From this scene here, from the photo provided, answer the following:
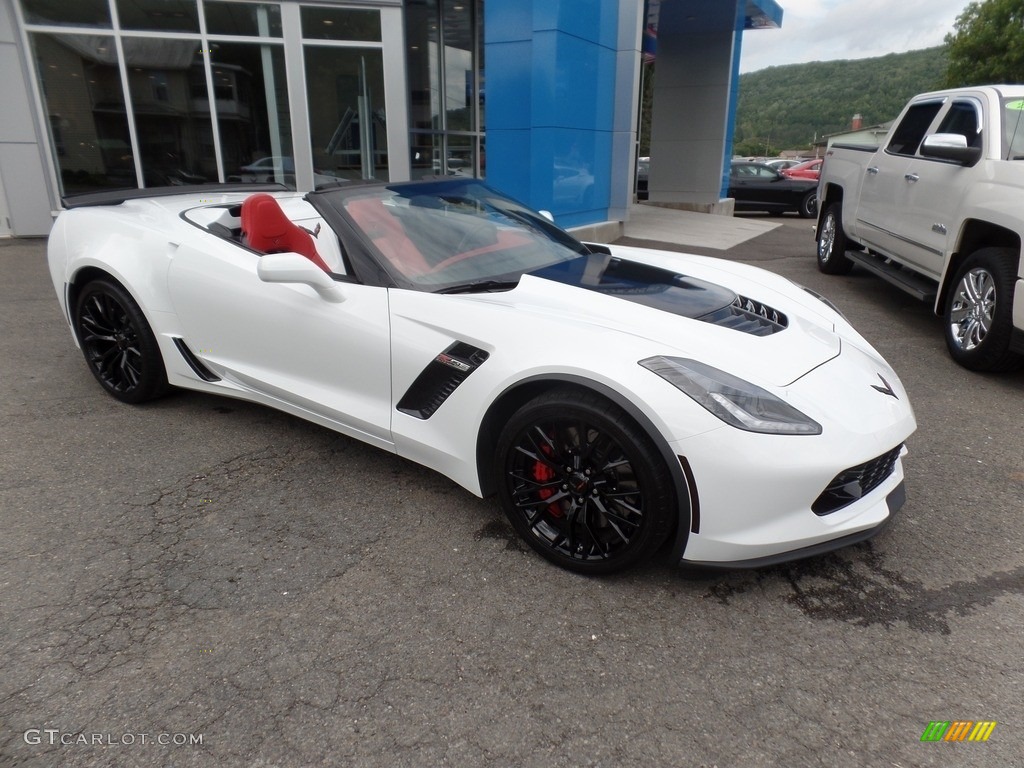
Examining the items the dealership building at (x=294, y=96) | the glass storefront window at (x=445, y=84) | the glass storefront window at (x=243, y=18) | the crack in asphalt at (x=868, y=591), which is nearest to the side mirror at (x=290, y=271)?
the crack in asphalt at (x=868, y=591)

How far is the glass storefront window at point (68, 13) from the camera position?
32.6ft

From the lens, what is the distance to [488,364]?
2.62 metres

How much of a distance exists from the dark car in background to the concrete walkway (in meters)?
1.81

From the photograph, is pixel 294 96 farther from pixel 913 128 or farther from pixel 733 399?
pixel 733 399

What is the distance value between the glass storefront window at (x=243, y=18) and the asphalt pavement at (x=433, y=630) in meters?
9.30

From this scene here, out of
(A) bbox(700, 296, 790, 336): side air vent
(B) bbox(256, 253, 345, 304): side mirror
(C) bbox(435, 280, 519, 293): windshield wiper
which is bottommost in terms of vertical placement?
(A) bbox(700, 296, 790, 336): side air vent

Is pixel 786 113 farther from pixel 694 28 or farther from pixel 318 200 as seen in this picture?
pixel 318 200

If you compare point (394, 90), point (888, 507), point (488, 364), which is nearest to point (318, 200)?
point (488, 364)

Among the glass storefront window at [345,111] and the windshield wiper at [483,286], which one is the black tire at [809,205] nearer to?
the glass storefront window at [345,111]

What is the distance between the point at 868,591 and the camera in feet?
8.25

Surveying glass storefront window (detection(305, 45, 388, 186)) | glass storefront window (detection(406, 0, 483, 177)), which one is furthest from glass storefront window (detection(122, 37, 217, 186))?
glass storefront window (detection(406, 0, 483, 177))

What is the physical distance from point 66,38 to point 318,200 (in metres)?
9.72

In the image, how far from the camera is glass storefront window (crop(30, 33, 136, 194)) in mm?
10172

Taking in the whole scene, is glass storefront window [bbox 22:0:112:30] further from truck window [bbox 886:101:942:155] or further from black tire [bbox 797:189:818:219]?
black tire [bbox 797:189:818:219]
